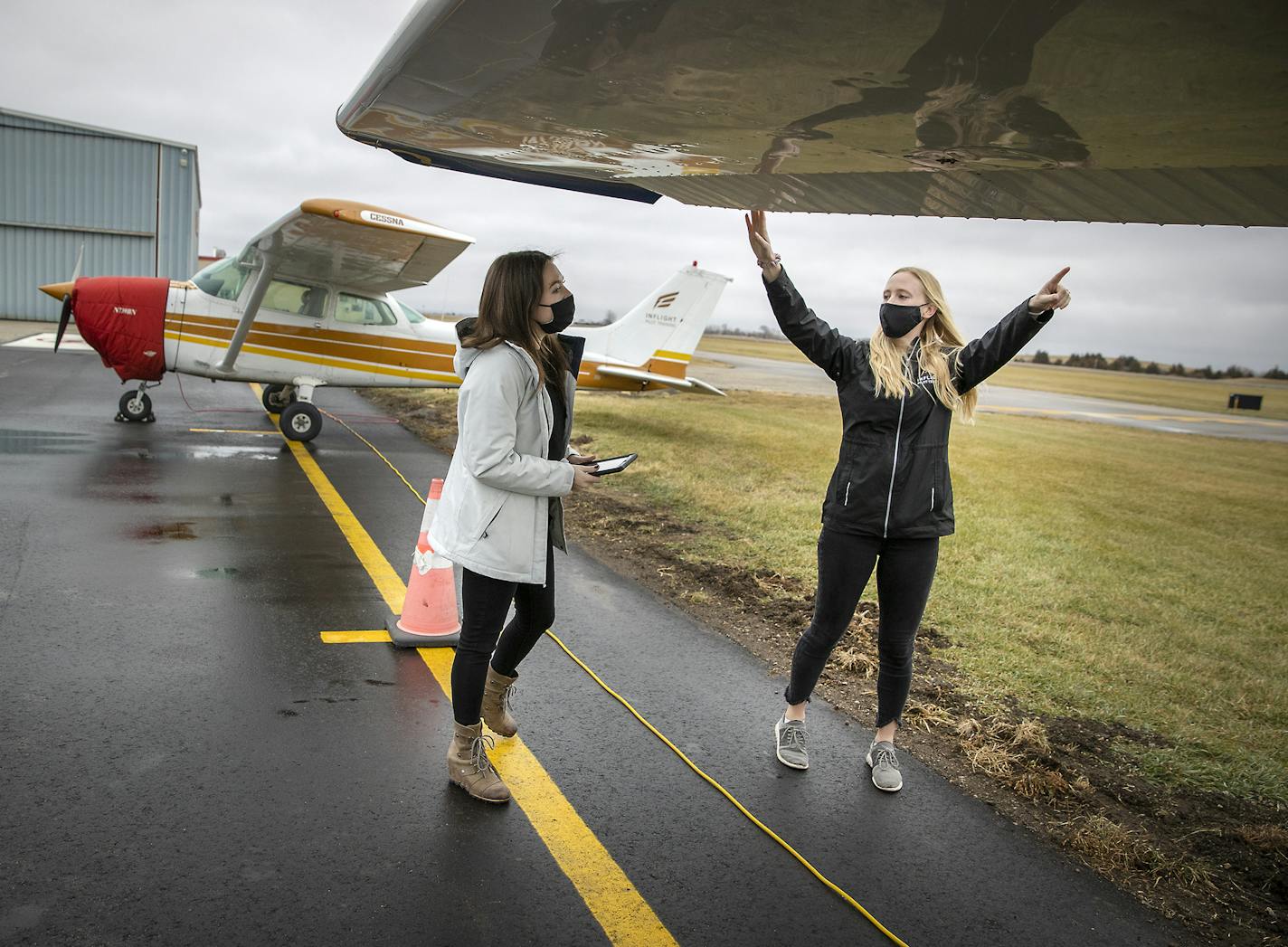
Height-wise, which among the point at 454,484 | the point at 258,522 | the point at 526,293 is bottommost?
the point at 258,522

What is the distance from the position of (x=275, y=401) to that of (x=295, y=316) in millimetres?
1761

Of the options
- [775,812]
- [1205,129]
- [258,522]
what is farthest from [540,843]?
[258,522]

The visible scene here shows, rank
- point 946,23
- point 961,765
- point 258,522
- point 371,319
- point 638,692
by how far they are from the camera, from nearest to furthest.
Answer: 1. point 946,23
2. point 961,765
3. point 638,692
4. point 258,522
5. point 371,319

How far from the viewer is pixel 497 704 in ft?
11.3

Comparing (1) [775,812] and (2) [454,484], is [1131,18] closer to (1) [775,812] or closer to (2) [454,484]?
(2) [454,484]

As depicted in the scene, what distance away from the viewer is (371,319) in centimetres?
1178

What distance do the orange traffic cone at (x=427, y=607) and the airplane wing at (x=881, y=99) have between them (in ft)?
6.70

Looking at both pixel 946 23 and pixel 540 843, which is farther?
pixel 540 843

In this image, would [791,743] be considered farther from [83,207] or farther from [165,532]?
[83,207]

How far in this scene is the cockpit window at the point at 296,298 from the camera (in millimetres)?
11102

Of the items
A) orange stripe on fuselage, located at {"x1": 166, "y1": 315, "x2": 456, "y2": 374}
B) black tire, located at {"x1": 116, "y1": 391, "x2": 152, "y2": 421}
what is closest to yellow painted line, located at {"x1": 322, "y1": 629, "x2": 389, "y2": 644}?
orange stripe on fuselage, located at {"x1": 166, "y1": 315, "x2": 456, "y2": 374}

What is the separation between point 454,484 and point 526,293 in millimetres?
696

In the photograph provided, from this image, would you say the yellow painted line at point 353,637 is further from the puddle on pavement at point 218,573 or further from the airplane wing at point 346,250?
the airplane wing at point 346,250

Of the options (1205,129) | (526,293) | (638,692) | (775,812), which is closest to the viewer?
(1205,129)
